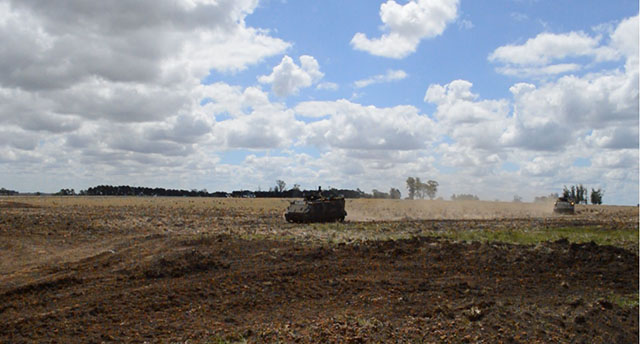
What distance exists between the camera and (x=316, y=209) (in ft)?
114

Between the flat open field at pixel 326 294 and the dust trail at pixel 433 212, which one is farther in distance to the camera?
the dust trail at pixel 433 212

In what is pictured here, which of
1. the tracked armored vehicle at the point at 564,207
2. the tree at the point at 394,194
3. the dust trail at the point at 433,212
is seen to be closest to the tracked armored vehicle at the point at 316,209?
the dust trail at the point at 433,212

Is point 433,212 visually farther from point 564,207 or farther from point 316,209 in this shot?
point 316,209

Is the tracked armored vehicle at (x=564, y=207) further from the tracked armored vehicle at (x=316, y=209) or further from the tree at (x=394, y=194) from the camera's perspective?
the tree at (x=394, y=194)

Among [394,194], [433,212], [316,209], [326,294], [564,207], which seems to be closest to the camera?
[326,294]

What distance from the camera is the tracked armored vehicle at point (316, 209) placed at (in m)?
33.9

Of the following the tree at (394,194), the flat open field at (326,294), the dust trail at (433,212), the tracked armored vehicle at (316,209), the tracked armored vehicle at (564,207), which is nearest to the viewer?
the flat open field at (326,294)

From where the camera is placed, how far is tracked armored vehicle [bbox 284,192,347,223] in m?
33.9

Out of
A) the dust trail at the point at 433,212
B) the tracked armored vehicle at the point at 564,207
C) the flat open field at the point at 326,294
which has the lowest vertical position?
the flat open field at the point at 326,294

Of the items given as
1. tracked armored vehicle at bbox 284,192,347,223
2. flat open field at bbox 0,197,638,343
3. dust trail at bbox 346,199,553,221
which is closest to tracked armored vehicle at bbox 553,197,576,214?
dust trail at bbox 346,199,553,221

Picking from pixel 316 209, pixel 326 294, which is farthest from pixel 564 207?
pixel 326 294

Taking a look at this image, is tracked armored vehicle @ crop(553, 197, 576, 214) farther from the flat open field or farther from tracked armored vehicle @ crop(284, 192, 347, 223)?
the flat open field

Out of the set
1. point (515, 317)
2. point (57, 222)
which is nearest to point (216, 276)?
point (515, 317)

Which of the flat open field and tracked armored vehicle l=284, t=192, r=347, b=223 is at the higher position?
tracked armored vehicle l=284, t=192, r=347, b=223
